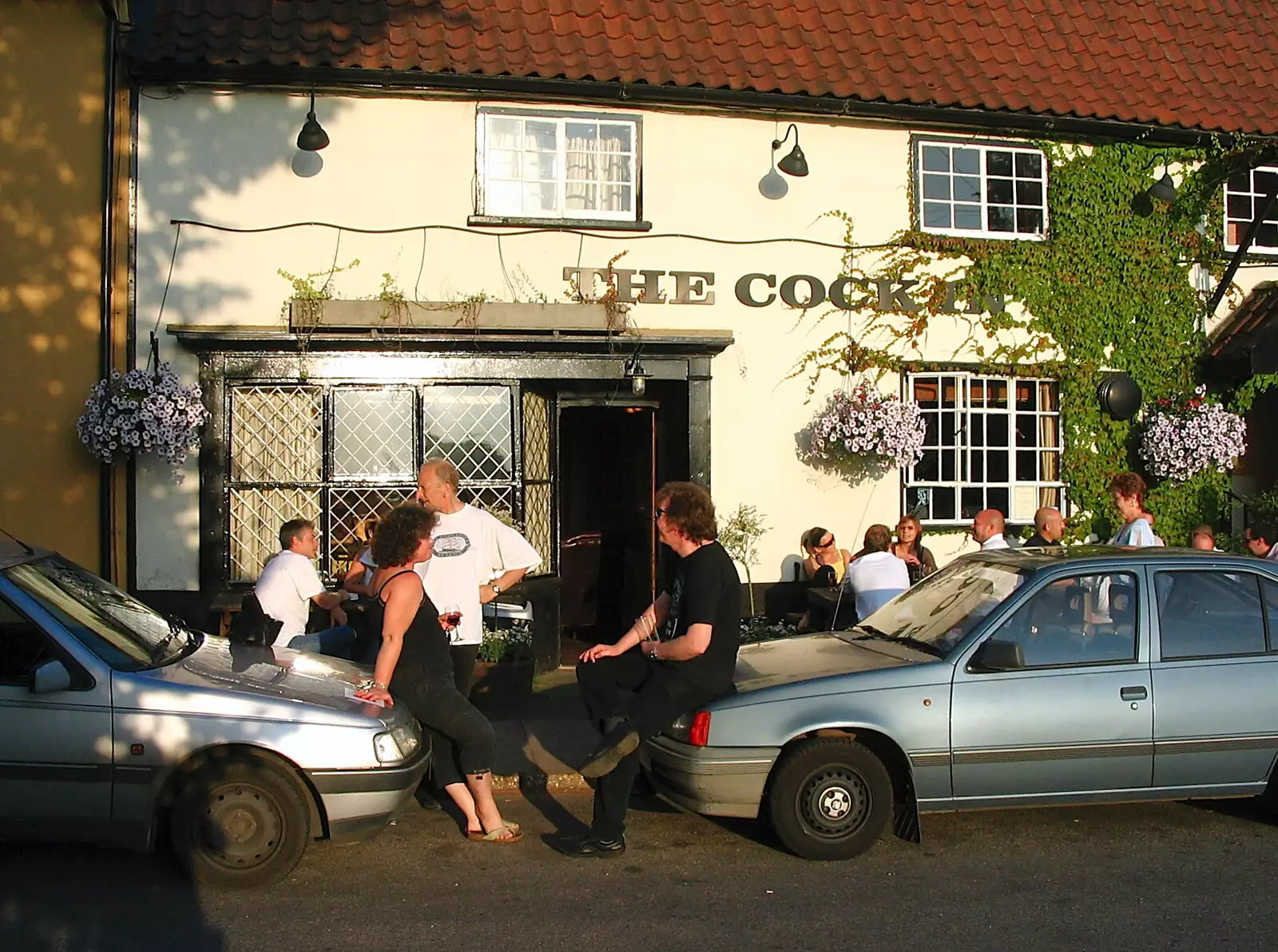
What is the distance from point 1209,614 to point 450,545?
4.11 metres

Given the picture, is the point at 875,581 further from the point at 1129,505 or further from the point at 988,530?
the point at 1129,505

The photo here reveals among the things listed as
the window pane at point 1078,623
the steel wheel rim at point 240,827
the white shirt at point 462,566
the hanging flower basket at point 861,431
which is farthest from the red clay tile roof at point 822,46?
the steel wheel rim at point 240,827

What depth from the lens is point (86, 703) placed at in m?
5.20

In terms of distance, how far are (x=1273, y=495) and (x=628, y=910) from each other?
8.50m

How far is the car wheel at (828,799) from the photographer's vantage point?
18.7 feet

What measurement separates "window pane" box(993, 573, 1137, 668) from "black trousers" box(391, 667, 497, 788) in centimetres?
262

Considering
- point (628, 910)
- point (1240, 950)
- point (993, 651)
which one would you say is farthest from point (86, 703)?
point (1240, 950)

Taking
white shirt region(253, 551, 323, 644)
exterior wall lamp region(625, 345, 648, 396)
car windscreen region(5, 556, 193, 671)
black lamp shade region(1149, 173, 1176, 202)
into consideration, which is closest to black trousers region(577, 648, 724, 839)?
car windscreen region(5, 556, 193, 671)

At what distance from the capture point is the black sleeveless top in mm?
5918

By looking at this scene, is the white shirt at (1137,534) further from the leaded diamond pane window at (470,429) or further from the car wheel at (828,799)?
the leaded diamond pane window at (470,429)

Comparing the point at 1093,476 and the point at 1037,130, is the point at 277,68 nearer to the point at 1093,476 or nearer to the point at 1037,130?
the point at 1037,130

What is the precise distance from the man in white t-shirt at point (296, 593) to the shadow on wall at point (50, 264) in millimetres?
2893

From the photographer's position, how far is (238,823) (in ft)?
17.4

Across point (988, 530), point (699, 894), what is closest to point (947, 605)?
point (988, 530)
